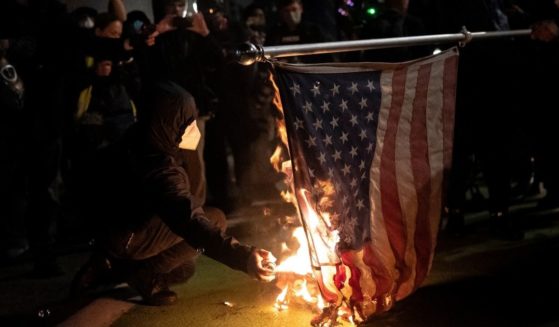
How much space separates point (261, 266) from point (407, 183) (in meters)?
1.10

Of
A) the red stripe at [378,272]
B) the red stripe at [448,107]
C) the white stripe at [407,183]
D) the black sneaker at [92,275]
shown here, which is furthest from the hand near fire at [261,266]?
the black sneaker at [92,275]

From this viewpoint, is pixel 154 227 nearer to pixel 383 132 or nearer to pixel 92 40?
pixel 383 132

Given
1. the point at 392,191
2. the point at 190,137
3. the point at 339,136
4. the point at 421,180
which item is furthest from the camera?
the point at 190,137

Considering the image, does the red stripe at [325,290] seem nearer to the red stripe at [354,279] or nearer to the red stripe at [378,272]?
the red stripe at [354,279]

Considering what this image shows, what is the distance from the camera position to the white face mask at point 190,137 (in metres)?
5.13

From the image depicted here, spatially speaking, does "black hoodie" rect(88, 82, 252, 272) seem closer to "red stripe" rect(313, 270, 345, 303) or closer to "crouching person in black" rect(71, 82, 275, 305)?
"crouching person in black" rect(71, 82, 275, 305)

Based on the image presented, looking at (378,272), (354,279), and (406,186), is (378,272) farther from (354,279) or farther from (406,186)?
(406,186)

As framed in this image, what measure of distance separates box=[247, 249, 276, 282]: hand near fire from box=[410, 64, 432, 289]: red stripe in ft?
3.31

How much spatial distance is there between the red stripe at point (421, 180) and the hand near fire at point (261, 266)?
3.31 feet

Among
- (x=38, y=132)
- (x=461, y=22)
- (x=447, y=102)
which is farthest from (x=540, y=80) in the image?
(x=38, y=132)

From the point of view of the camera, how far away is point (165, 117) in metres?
4.92

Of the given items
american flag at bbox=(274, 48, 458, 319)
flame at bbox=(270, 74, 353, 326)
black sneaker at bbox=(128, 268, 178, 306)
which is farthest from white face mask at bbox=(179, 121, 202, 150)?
american flag at bbox=(274, 48, 458, 319)

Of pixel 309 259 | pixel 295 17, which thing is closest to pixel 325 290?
pixel 309 259

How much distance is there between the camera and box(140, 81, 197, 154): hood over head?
194 inches
